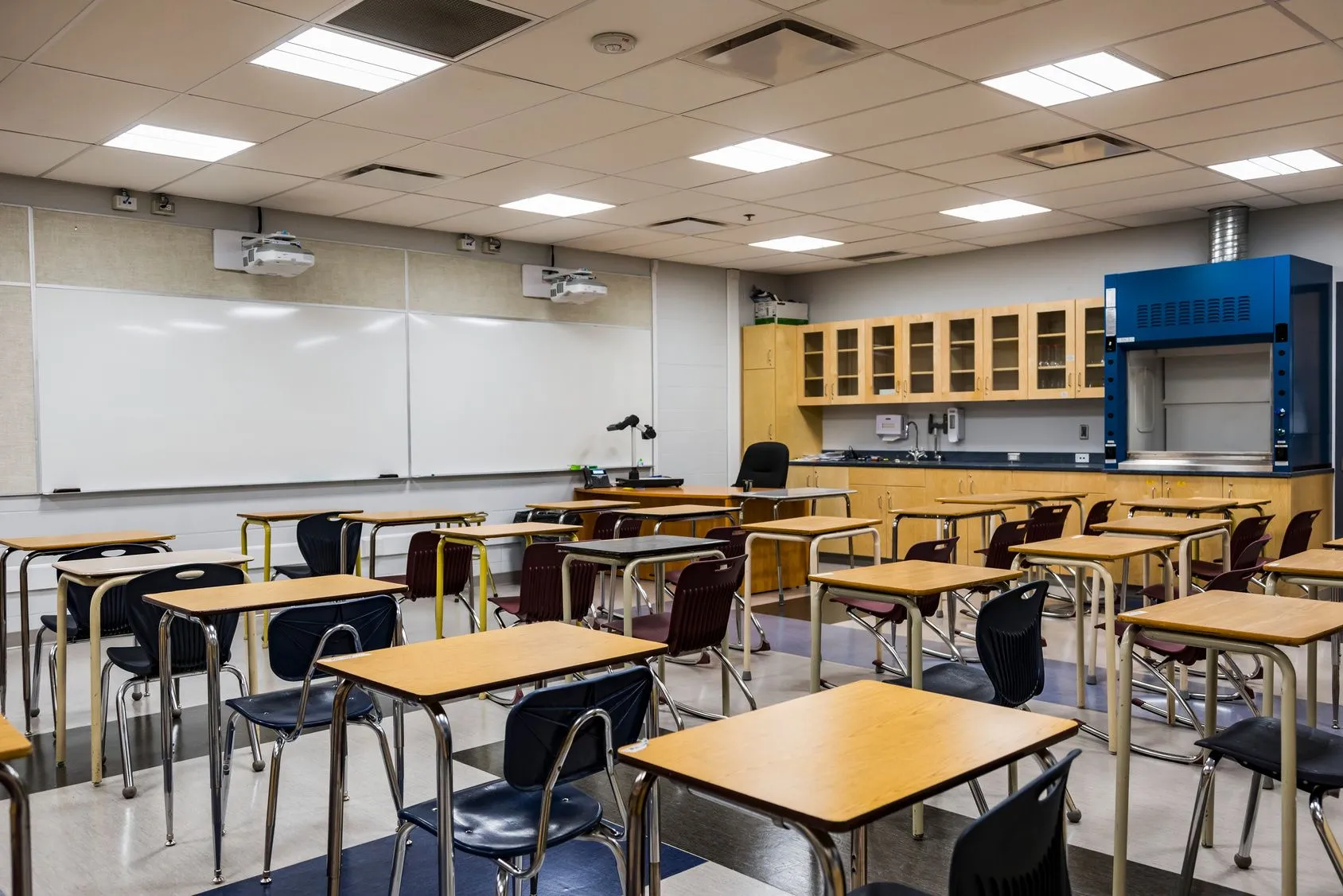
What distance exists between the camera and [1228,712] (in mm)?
4719

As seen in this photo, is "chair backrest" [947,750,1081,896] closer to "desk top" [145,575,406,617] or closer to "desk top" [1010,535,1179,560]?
"desk top" [145,575,406,617]

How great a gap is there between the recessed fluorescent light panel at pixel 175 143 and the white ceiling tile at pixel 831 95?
280 centimetres

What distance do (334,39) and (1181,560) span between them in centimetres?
466

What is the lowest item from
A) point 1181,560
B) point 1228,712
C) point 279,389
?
point 1228,712

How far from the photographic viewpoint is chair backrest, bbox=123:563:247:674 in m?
3.73

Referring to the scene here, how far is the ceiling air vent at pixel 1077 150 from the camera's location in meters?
6.12

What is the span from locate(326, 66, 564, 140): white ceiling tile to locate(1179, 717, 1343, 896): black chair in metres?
4.02

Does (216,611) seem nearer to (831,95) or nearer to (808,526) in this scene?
(808,526)

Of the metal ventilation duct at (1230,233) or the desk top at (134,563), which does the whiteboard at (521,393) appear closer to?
the desk top at (134,563)

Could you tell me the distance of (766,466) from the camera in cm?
904

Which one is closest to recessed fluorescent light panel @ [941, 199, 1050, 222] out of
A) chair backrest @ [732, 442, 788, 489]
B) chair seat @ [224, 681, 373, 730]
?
chair backrest @ [732, 442, 788, 489]

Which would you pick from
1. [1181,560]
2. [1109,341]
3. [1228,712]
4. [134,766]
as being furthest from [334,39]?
[1109,341]

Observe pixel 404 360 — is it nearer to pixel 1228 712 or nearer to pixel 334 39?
pixel 334 39

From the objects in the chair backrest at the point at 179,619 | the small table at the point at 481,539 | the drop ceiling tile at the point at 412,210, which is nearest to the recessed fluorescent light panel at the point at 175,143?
the drop ceiling tile at the point at 412,210
